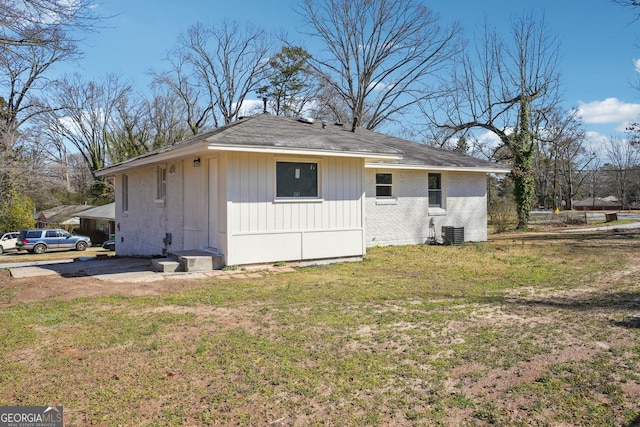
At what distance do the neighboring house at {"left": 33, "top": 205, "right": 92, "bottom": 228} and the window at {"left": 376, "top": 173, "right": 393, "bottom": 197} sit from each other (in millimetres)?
37857

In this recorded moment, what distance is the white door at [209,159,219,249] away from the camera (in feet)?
31.3

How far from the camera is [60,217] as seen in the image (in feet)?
149

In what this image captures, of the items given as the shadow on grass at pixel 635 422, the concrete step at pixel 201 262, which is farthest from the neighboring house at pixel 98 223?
the shadow on grass at pixel 635 422

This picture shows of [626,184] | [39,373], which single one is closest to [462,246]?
[39,373]

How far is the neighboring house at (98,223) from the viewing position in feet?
118

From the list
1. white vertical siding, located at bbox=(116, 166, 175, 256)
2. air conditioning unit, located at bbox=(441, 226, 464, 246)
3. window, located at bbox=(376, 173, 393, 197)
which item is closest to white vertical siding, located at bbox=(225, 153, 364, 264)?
white vertical siding, located at bbox=(116, 166, 175, 256)

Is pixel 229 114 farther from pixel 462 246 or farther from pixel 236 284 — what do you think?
pixel 236 284

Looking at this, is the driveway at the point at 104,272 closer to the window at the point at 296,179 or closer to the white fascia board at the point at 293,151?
the white fascia board at the point at 293,151

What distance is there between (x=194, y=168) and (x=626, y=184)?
6629 centimetres

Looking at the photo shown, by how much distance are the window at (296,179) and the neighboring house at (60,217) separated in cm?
4000

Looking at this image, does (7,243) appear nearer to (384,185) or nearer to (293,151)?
(384,185)

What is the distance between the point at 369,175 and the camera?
14.4 meters

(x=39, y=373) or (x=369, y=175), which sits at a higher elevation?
(x=369, y=175)

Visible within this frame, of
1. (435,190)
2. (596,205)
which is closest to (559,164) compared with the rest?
(596,205)
